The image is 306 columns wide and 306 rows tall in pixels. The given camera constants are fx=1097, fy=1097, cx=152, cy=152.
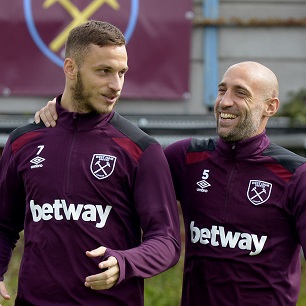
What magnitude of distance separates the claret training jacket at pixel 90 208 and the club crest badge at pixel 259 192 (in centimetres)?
44

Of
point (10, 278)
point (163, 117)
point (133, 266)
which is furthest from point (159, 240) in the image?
point (163, 117)

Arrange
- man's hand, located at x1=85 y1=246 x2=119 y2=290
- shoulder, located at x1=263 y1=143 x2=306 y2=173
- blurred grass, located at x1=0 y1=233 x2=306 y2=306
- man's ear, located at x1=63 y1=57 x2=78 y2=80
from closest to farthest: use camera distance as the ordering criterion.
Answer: man's hand, located at x1=85 y1=246 x2=119 y2=290
man's ear, located at x1=63 y1=57 x2=78 y2=80
shoulder, located at x1=263 y1=143 x2=306 y2=173
blurred grass, located at x1=0 y1=233 x2=306 y2=306

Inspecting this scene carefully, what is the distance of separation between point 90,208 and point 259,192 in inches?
32.4

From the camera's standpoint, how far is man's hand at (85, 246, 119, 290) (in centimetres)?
430

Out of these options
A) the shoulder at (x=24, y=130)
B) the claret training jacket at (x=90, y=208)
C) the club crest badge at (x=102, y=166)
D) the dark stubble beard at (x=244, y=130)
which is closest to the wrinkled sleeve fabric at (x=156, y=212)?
the claret training jacket at (x=90, y=208)

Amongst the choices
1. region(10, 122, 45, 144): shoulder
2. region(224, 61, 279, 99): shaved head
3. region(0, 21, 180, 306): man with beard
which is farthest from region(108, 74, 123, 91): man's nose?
region(224, 61, 279, 99): shaved head

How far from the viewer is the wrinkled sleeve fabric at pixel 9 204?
16.2ft

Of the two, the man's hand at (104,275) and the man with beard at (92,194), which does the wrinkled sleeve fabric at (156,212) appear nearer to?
the man with beard at (92,194)

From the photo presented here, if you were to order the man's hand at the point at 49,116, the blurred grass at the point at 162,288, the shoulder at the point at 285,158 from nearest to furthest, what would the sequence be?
the man's hand at the point at 49,116 → the shoulder at the point at 285,158 → the blurred grass at the point at 162,288

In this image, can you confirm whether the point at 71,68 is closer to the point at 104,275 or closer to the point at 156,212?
the point at 156,212

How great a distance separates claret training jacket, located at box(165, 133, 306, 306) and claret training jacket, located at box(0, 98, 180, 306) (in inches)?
12.7

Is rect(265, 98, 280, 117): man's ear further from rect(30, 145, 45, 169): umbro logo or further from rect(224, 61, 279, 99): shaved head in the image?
rect(30, 145, 45, 169): umbro logo

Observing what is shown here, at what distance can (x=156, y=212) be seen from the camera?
470 cm

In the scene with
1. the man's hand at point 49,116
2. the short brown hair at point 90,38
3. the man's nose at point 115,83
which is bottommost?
the man's hand at point 49,116
